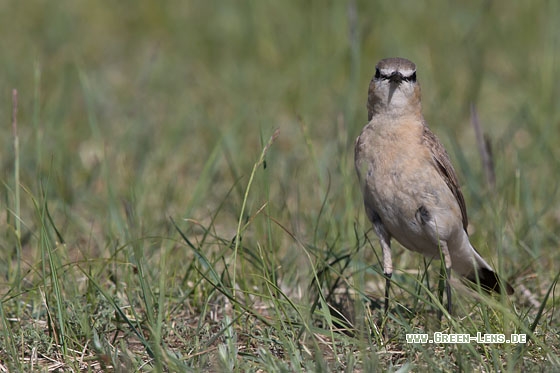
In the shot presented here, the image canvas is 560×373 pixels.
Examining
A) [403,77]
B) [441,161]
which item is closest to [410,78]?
[403,77]

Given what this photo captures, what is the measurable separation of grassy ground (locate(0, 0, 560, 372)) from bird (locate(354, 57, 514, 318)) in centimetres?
18

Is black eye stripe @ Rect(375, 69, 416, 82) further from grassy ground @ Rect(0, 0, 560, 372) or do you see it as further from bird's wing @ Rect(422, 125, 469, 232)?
grassy ground @ Rect(0, 0, 560, 372)

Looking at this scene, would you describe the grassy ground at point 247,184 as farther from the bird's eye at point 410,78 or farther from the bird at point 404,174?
the bird's eye at point 410,78

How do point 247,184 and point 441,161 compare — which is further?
point 247,184

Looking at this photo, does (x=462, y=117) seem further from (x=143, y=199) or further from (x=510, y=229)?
(x=143, y=199)

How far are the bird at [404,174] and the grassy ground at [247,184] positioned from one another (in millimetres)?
181

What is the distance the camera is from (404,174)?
4.40 meters

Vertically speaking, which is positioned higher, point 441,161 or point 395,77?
point 395,77

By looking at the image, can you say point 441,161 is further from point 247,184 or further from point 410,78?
point 247,184

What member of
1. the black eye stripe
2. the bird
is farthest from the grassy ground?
the black eye stripe

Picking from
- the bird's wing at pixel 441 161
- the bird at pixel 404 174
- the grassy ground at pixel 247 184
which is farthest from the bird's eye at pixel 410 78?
the grassy ground at pixel 247 184

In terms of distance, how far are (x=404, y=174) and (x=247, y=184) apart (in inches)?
38.8

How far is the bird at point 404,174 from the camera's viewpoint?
14.5 ft

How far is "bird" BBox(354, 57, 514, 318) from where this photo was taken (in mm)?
4410
